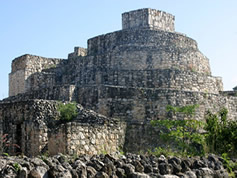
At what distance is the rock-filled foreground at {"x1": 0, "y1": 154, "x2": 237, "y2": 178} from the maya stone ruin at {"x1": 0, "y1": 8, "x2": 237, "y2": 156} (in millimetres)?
3827

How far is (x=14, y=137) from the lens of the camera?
1201cm

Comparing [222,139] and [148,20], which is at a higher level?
[148,20]

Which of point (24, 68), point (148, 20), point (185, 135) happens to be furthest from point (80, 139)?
point (148, 20)

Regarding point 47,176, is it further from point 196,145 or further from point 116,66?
point 116,66

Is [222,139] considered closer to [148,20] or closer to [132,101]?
[132,101]

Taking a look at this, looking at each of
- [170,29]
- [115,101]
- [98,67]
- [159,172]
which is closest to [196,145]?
[115,101]

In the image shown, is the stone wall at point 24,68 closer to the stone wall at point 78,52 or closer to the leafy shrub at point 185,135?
the stone wall at point 78,52

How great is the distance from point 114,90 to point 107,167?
1006cm

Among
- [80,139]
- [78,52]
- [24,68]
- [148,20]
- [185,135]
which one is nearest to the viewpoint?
[80,139]

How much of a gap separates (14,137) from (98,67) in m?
9.02

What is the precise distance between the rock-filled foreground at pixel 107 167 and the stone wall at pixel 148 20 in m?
15.3

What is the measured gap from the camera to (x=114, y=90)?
1562cm

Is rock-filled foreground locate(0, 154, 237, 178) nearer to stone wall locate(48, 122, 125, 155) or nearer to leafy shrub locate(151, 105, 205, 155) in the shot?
stone wall locate(48, 122, 125, 155)

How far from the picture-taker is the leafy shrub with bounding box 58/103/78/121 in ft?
41.4
